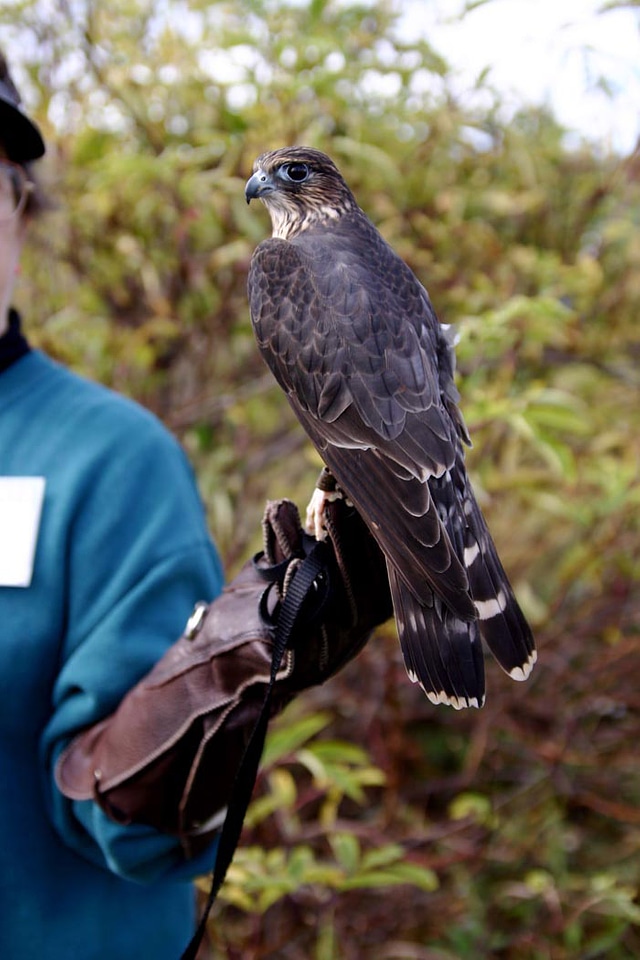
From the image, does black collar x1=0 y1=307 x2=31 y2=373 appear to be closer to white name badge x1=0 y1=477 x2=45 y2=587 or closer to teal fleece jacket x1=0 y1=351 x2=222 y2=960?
teal fleece jacket x1=0 y1=351 x2=222 y2=960

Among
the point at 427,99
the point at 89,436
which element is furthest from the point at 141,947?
the point at 427,99

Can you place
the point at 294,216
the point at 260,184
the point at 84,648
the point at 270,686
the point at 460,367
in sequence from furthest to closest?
the point at 460,367, the point at 294,216, the point at 260,184, the point at 84,648, the point at 270,686

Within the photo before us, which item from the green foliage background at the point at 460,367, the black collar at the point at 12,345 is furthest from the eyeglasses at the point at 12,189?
the green foliage background at the point at 460,367

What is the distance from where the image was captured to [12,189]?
1909 millimetres

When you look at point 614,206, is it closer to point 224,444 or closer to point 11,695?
point 224,444

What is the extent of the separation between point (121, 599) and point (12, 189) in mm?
972

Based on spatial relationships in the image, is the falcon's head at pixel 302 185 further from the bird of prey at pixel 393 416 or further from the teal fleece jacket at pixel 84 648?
the teal fleece jacket at pixel 84 648

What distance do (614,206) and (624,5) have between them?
1506 mm

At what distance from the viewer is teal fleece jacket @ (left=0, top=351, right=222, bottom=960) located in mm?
1688

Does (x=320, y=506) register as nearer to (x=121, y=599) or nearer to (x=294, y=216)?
(x=121, y=599)

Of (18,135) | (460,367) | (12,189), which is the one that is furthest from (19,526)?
(460,367)

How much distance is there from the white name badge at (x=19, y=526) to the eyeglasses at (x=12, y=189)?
23.6 inches

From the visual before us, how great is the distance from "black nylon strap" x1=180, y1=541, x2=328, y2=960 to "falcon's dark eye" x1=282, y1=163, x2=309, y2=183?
2.86 feet

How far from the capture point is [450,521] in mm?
1479
